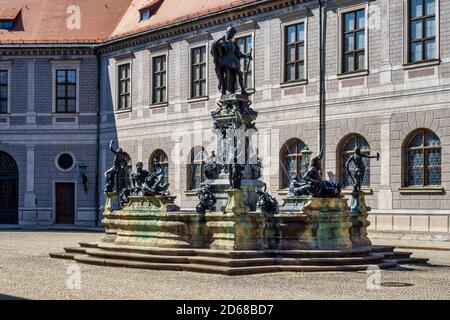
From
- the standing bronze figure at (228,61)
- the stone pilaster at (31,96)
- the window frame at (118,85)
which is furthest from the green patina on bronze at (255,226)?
the stone pilaster at (31,96)

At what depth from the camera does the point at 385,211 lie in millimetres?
31766

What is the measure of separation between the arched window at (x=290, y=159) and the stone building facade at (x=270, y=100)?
48mm

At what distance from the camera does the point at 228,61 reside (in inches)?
848

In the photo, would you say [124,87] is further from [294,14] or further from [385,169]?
[385,169]

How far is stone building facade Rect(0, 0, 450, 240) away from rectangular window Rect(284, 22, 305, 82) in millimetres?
37

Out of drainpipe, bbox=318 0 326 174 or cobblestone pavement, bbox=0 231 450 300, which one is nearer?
cobblestone pavement, bbox=0 231 450 300

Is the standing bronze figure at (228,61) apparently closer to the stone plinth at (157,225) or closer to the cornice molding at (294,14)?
the stone plinth at (157,225)

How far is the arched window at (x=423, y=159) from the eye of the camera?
99.2 ft

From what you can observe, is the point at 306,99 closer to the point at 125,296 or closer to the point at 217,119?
the point at 217,119

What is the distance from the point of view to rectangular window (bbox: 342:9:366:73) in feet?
108

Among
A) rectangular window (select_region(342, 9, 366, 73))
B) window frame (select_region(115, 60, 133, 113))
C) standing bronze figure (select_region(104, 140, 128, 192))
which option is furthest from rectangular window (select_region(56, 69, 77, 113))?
standing bronze figure (select_region(104, 140, 128, 192))

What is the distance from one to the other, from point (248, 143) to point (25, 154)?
87.5 ft

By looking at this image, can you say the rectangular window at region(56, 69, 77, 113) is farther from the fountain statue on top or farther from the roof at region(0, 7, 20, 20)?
the fountain statue on top
